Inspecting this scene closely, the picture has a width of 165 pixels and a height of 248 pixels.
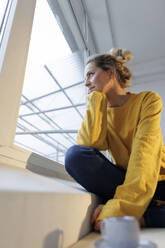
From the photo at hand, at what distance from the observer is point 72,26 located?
1571mm

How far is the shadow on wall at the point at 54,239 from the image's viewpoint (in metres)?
0.32

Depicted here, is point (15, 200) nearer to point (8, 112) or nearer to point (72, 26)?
point (8, 112)

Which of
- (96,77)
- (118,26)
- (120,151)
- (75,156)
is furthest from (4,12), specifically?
(118,26)

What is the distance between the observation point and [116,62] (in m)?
1.04

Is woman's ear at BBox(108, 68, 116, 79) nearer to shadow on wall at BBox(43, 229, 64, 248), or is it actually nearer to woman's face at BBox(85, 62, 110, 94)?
woman's face at BBox(85, 62, 110, 94)

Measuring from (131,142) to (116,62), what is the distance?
0.49 meters

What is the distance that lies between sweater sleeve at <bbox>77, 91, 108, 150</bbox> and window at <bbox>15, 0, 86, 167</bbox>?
10.8 inches

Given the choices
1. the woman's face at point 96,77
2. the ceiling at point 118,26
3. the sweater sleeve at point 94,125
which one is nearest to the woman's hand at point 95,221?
the sweater sleeve at point 94,125

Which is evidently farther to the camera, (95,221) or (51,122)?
(51,122)

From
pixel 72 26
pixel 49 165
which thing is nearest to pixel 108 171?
pixel 49 165

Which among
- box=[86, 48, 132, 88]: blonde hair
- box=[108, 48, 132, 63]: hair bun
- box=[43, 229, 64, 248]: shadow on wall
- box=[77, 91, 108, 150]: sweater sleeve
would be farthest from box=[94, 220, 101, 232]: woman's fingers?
box=[108, 48, 132, 63]: hair bun

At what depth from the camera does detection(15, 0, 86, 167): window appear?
0.97m

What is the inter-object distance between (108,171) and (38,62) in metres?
0.74

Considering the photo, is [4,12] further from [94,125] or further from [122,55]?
[122,55]
